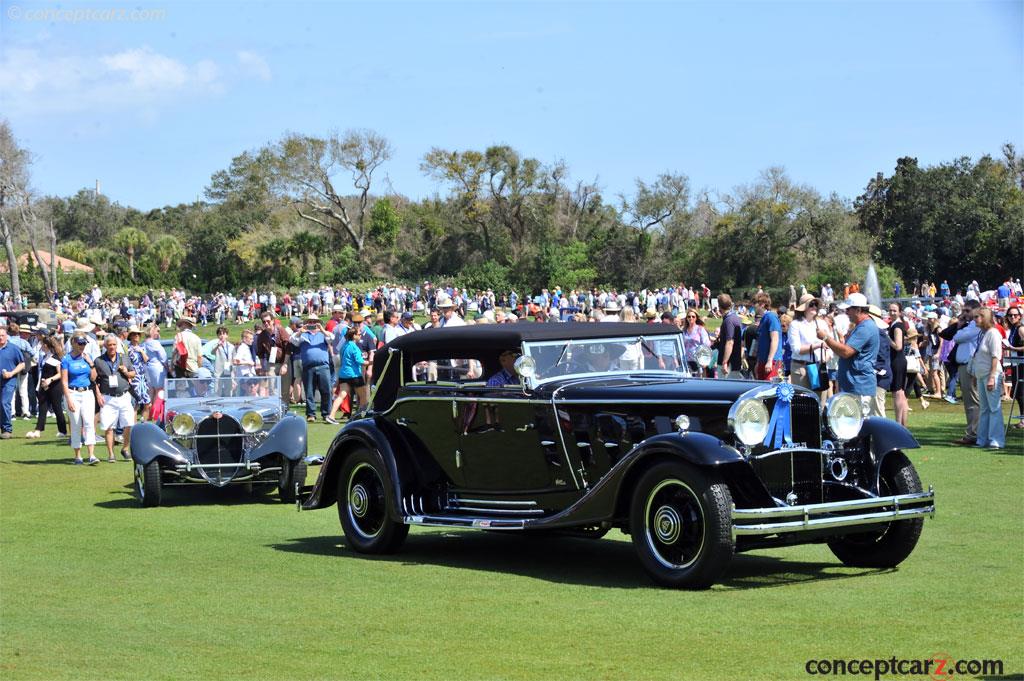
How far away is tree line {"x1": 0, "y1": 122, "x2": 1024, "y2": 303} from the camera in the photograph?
6431 centimetres

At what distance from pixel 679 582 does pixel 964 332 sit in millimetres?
10565

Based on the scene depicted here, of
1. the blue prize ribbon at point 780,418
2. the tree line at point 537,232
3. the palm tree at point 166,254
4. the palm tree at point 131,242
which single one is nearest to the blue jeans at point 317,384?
the blue prize ribbon at point 780,418

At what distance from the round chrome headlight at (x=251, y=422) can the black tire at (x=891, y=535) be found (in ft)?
23.3

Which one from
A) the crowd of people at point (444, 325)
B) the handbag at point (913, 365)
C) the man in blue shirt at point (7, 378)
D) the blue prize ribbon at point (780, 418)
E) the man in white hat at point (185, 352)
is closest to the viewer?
the blue prize ribbon at point (780, 418)

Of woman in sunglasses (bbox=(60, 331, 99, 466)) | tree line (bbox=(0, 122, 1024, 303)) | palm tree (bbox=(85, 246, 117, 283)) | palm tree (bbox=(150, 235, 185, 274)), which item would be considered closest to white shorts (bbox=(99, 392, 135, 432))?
woman in sunglasses (bbox=(60, 331, 99, 466))

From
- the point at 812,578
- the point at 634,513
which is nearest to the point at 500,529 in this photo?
the point at 634,513

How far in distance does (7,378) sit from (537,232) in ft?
189

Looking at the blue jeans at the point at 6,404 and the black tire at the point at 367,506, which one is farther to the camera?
the blue jeans at the point at 6,404

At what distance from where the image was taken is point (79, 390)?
1602 centimetres

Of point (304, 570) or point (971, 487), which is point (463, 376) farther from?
point (971, 487)

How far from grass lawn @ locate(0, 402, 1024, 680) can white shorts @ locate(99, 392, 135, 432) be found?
15.8 feet

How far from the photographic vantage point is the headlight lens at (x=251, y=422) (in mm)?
13219

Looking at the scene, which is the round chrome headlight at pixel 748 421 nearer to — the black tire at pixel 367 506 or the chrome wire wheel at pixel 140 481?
the black tire at pixel 367 506

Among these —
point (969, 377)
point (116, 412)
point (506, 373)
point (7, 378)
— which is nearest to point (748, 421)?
point (506, 373)
